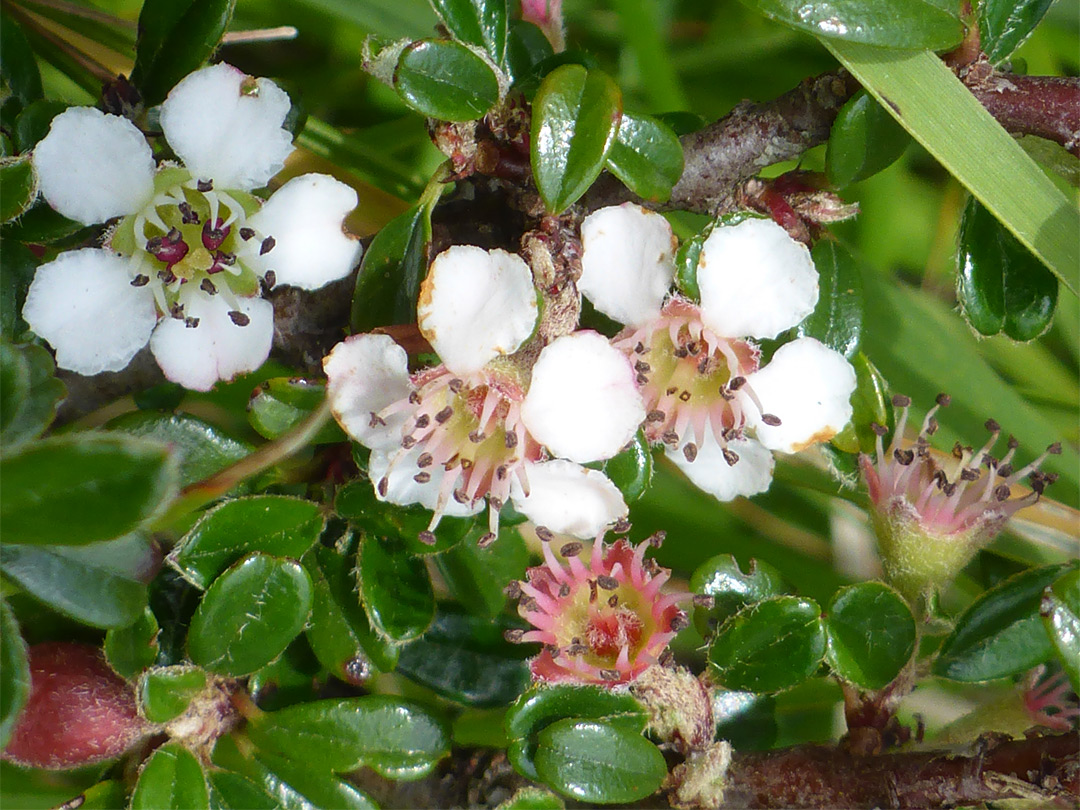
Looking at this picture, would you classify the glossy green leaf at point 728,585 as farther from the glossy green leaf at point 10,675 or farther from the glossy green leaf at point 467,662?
the glossy green leaf at point 10,675

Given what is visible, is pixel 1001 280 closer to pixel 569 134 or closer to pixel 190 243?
pixel 569 134

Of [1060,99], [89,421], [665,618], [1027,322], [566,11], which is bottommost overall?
[89,421]

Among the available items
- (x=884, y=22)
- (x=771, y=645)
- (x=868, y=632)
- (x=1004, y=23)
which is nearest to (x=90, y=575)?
(x=771, y=645)

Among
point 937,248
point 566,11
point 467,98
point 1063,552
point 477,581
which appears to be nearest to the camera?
point 467,98

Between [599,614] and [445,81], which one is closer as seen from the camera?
[445,81]

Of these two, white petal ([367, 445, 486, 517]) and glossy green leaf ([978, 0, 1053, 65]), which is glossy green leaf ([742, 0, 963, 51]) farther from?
white petal ([367, 445, 486, 517])

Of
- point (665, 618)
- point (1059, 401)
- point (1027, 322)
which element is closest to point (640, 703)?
point (665, 618)

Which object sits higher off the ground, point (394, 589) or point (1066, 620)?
point (1066, 620)

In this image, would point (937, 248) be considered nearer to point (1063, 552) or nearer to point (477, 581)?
point (1063, 552)

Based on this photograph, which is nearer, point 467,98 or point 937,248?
point 467,98
